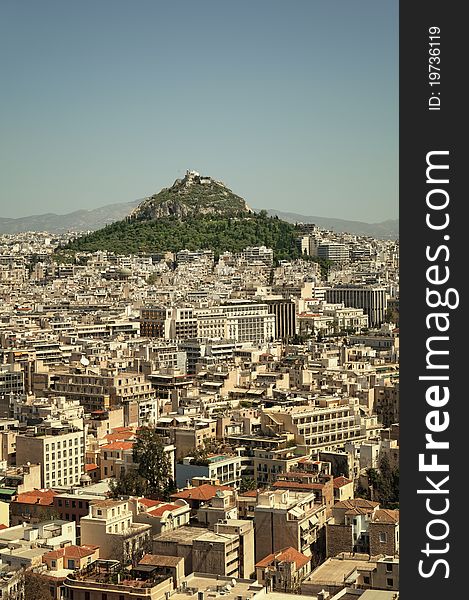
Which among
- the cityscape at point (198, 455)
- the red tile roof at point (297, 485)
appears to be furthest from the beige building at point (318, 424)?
the red tile roof at point (297, 485)

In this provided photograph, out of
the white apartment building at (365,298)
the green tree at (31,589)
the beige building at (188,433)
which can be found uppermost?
the white apartment building at (365,298)

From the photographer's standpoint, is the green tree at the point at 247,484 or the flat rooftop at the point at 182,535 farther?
the green tree at the point at 247,484

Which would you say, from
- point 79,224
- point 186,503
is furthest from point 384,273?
point 79,224

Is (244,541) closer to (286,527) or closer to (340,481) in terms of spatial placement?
(286,527)

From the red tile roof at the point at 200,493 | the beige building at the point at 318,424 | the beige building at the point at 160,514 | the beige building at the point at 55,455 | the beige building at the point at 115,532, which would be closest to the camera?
the beige building at the point at 115,532

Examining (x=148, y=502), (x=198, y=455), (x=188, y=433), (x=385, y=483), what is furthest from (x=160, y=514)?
(x=188, y=433)

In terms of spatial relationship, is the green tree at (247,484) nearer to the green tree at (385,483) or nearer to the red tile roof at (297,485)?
the red tile roof at (297,485)

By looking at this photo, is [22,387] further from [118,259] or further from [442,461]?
[118,259]
